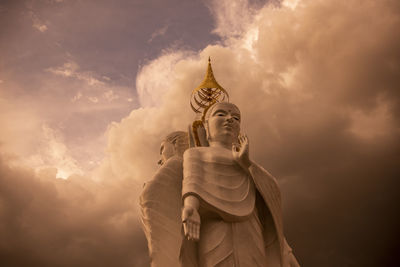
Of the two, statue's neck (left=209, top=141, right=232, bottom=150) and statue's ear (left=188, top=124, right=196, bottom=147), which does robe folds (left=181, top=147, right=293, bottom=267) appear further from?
statue's ear (left=188, top=124, right=196, bottom=147)

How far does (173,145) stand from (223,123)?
1959mm

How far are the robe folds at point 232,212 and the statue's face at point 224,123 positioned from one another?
14.9 inches

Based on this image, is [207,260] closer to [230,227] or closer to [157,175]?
[230,227]

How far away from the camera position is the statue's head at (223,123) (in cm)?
869

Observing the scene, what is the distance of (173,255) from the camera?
8.00 metres

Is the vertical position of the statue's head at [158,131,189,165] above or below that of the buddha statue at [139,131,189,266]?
above

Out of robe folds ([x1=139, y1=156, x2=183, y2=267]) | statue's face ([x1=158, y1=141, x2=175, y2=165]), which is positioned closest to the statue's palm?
robe folds ([x1=139, y1=156, x2=183, y2=267])

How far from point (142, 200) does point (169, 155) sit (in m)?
1.69

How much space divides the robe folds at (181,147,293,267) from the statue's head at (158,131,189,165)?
5.58 ft

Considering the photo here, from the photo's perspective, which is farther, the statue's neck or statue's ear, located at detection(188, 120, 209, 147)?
statue's ear, located at detection(188, 120, 209, 147)

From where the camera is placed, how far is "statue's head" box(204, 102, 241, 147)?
8688 mm

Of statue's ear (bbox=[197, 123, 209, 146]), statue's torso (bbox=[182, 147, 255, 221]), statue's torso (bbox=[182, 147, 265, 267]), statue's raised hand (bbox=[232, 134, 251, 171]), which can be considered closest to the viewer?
statue's torso (bbox=[182, 147, 265, 267])

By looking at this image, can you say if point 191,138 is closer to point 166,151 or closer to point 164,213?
point 166,151

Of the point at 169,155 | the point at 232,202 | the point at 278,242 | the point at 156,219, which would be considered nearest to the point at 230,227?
the point at 232,202
